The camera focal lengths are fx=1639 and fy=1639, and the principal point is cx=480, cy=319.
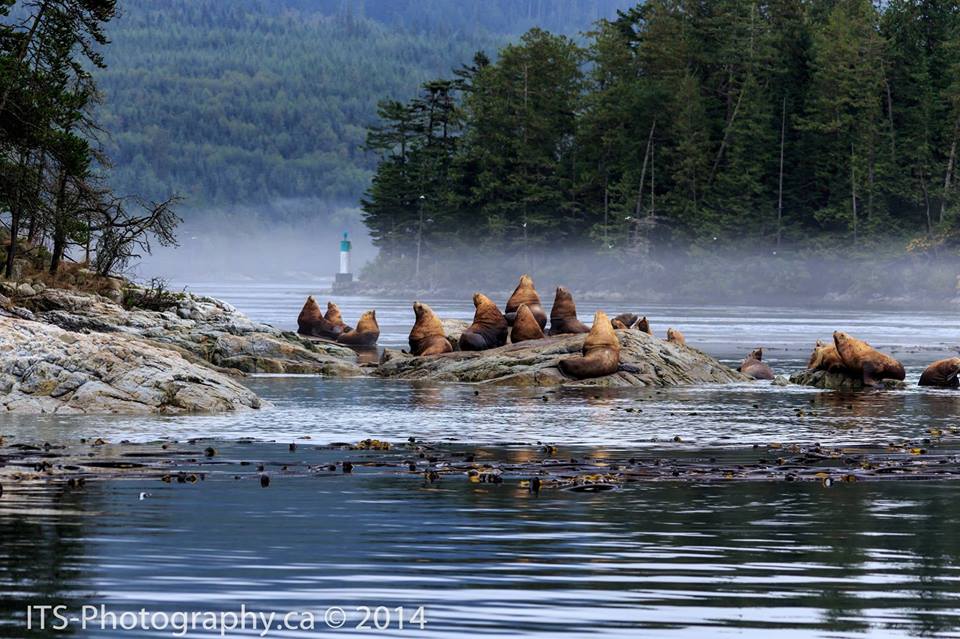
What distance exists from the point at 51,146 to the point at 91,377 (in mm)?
15055

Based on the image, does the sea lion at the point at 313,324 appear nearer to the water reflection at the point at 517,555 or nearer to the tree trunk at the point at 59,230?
the tree trunk at the point at 59,230

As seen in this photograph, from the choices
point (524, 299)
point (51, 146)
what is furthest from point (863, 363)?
point (51, 146)

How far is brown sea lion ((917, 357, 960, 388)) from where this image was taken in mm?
35000

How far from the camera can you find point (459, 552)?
1191cm

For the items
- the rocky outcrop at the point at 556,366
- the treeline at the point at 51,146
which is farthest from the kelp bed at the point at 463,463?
the treeline at the point at 51,146

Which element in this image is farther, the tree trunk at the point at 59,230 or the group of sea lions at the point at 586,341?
the tree trunk at the point at 59,230

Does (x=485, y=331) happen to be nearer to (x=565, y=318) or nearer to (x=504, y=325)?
(x=504, y=325)

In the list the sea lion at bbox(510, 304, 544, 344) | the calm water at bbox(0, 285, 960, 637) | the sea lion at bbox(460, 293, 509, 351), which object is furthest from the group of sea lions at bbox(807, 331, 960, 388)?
the calm water at bbox(0, 285, 960, 637)

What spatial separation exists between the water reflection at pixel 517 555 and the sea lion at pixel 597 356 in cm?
1732

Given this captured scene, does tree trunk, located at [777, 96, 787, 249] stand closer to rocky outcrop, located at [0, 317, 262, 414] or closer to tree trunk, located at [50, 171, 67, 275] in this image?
tree trunk, located at [50, 171, 67, 275]

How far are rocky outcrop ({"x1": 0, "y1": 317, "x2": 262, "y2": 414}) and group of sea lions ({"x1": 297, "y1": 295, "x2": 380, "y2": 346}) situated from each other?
26.5 m

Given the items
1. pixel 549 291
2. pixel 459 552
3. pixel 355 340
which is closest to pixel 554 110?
pixel 549 291

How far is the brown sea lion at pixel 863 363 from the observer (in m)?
34.2

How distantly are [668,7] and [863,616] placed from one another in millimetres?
134215
